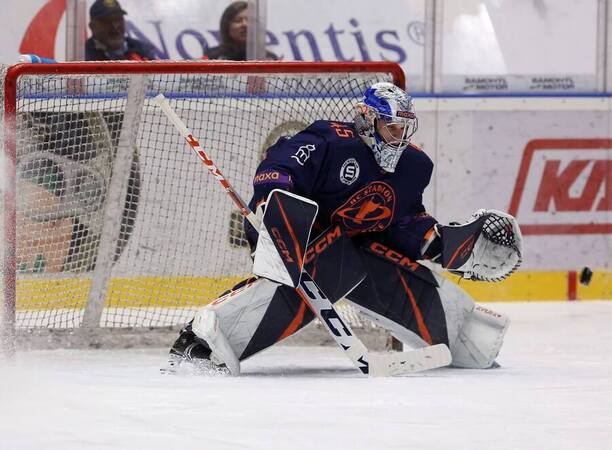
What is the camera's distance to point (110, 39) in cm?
588

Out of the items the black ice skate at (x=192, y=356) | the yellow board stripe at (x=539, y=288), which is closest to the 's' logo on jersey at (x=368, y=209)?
the black ice skate at (x=192, y=356)

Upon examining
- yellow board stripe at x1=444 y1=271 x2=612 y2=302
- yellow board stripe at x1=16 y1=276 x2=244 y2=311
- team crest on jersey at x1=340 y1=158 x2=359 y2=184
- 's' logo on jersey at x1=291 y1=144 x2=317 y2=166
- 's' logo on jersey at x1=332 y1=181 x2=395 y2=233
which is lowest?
yellow board stripe at x1=444 y1=271 x2=612 y2=302

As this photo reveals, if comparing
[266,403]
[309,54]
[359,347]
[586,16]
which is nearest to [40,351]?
[359,347]

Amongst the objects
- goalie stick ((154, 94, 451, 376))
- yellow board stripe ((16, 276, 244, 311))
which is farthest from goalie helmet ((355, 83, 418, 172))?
yellow board stripe ((16, 276, 244, 311))

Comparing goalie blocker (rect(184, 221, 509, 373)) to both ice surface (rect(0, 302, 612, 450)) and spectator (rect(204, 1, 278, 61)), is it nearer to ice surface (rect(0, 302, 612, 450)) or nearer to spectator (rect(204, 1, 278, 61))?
ice surface (rect(0, 302, 612, 450))

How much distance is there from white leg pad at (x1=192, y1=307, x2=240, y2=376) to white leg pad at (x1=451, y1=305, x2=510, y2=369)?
73 centimetres

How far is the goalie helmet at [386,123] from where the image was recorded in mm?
3902

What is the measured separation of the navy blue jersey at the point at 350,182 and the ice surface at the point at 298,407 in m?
0.45

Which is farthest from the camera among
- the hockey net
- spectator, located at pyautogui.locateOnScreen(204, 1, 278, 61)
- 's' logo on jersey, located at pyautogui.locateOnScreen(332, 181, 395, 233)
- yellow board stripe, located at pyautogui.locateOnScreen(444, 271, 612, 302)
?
yellow board stripe, located at pyautogui.locateOnScreen(444, 271, 612, 302)

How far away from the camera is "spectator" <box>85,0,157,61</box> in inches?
230

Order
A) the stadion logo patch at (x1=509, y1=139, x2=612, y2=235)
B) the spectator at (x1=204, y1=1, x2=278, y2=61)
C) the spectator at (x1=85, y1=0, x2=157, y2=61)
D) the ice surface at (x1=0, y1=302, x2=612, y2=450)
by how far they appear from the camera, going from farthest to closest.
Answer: the stadion logo patch at (x1=509, y1=139, x2=612, y2=235), the spectator at (x1=204, y1=1, x2=278, y2=61), the spectator at (x1=85, y1=0, x2=157, y2=61), the ice surface at (x1=0, y1=302, x2=612, y2=450)

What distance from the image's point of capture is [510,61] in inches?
247

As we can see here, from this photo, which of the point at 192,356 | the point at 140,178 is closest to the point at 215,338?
the point at 192,356

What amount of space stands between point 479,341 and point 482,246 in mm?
296
